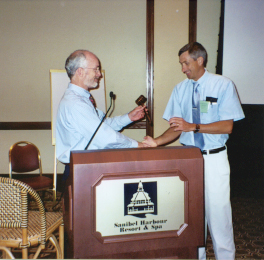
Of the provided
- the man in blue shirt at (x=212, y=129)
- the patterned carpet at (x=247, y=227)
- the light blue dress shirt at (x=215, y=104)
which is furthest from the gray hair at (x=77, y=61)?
the patterned carpet at (x=247, y=227)

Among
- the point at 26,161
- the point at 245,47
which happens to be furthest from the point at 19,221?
the point at 245,47

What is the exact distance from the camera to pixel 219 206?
1.74 meters

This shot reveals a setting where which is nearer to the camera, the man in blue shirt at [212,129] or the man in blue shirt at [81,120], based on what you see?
the man in blue shirt at [81,120]

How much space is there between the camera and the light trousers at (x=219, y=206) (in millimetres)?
1718

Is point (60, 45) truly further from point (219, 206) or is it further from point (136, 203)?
point (136, 203)

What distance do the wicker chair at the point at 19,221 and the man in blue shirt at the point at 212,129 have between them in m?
0.79

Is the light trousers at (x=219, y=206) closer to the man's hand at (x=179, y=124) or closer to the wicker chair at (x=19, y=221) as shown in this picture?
the man's hand at (x=179, y=124)

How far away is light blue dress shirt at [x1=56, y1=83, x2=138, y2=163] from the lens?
1.46 m

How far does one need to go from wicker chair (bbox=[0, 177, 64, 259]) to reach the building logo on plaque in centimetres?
61

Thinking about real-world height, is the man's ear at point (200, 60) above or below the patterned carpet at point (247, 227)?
above

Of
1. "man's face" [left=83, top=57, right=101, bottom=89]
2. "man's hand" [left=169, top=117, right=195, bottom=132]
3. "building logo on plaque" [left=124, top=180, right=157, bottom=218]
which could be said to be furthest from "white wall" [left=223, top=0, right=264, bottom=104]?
"building logo on plaque" [left=124, top=180, right=157, bottom=218]

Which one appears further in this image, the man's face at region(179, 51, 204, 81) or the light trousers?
the man's face at region(179, 51, 204, 81)

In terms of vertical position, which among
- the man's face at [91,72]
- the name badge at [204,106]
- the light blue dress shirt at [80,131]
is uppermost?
the man's face at [91,72]

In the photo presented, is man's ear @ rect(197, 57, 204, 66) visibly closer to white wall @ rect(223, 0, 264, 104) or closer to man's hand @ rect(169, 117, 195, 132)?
man's hand @ rect(169, 117, 195, 132)
